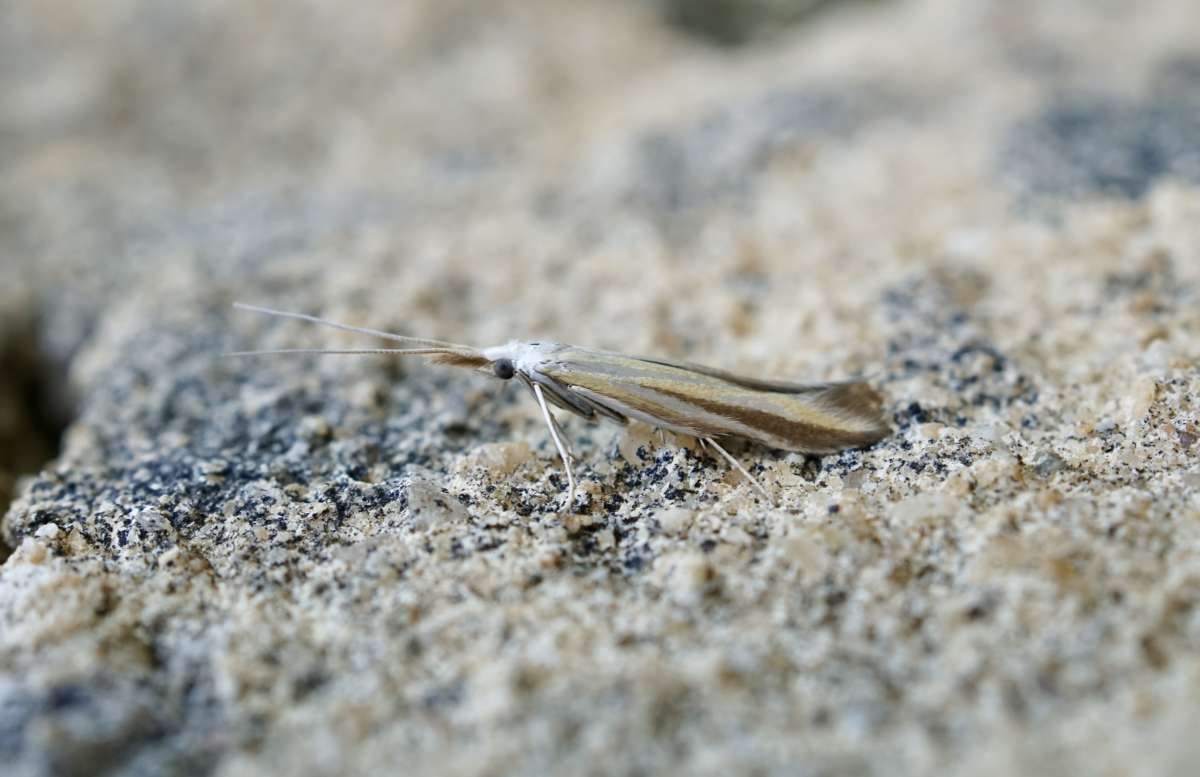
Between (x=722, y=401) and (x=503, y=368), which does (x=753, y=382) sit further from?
(x=503, y=368)

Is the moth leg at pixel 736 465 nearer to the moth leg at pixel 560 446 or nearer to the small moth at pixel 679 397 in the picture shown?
the small moth at pixel 679 397

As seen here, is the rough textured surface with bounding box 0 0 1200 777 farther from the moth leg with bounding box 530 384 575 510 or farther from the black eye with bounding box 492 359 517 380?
the black eye with bounding box 492 359 517 380

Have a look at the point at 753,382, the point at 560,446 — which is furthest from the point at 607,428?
the point at 753,382

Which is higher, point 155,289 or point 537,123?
point 537,123

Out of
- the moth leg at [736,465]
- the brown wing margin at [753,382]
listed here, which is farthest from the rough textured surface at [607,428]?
the brown wing margin at [753,382]

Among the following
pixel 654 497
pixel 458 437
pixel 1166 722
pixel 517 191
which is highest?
pixel 517 191

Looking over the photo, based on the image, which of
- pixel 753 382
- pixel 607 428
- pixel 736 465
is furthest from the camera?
pixel 607 428

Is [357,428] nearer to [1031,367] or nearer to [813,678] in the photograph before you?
[813,678]

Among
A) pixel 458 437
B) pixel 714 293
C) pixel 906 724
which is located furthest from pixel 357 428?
pixel 906 724

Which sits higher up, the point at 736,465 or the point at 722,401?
the point at 722,401
